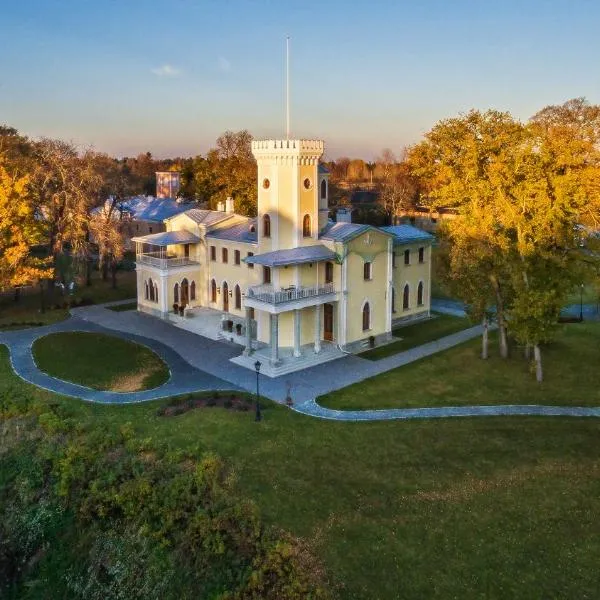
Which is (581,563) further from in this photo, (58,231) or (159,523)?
(58,231)

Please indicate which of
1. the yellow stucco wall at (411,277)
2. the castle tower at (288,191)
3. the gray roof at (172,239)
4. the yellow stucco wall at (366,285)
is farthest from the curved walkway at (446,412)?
the gray roof at (172,239)

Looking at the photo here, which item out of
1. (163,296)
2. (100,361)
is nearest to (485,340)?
(100,361)

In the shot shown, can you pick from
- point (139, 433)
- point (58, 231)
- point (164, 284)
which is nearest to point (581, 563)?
point (139, 433)

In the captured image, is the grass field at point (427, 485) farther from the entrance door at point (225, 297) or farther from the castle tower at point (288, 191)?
the entrance door at point (225, 297)

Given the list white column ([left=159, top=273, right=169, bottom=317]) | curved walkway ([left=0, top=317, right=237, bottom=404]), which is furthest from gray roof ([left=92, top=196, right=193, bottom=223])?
curved walkway ([left=0, top=317, right=237, bottom=404])

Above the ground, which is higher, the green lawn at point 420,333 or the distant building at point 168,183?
the distant building at point 168,183

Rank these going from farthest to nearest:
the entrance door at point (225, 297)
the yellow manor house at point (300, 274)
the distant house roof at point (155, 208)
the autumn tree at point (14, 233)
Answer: the distant house roof at point (155, 208) < the entrance door at point (225, 297) < the autumn tree at point (14, 233) < the yellow manor house at point (300, 274)

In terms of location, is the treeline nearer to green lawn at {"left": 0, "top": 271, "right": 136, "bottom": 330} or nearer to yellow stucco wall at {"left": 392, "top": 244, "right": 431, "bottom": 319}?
yellow stucco wall at {"left": 392, "top": 244, "right": 431, "bottom": 319}
